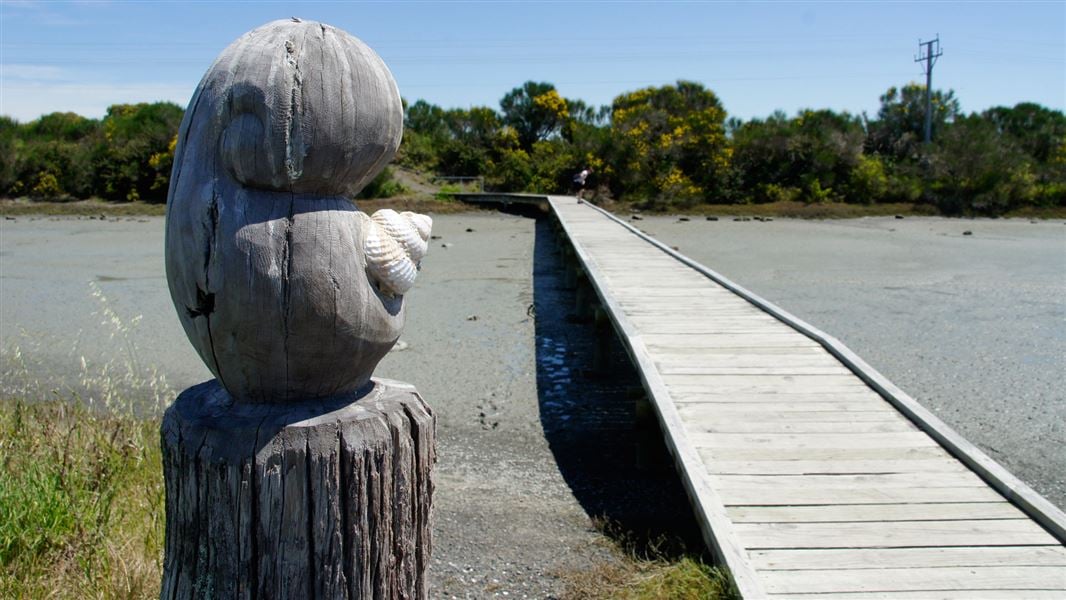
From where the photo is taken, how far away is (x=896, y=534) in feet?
12.1

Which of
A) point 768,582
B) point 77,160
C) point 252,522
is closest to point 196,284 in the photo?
point 252,522

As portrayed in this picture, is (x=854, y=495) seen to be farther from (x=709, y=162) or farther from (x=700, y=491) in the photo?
(x=709, y=162)

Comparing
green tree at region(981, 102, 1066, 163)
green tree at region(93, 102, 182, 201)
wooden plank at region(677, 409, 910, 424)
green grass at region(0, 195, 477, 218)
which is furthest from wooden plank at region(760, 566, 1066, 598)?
green tree at region(981, 102, 1066, 163)

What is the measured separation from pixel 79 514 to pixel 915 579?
355 cm

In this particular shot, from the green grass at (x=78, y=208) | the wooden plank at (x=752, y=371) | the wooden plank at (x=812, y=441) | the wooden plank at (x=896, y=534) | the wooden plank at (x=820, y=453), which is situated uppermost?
the green grass at (x=78, y=208)

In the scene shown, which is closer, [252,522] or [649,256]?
[252,522]

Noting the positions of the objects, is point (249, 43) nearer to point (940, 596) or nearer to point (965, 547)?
point (940, 596)

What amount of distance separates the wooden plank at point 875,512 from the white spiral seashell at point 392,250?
7.19 ft

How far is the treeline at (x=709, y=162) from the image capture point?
2683 centimetres

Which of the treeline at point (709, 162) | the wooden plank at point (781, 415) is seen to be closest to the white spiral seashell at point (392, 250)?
the wooden plank at point (781, 415)

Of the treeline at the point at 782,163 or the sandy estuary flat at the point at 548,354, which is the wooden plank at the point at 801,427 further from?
the treeline at the point at 782,163

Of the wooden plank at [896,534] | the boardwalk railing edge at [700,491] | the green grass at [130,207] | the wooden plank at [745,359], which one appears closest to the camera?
the boardwalk railing edge at [700,491]

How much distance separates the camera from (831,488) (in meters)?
4.06

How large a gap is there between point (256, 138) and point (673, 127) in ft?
91.5
